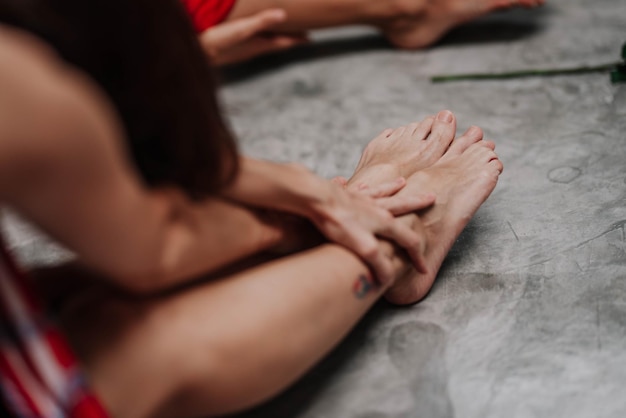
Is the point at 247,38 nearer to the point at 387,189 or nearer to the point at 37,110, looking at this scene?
the point at 387,189

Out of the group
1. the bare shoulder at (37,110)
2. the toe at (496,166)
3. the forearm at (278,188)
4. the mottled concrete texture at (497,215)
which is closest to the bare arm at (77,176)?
the bare shoulder at (37,110)

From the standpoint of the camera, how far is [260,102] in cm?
178

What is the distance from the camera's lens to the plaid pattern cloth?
70cm

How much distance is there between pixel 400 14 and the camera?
1831 millimetres

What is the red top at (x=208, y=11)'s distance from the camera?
165 cm

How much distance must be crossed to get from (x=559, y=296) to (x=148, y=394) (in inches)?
25.5

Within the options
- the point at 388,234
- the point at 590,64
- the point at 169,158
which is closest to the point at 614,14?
the point at 590,64

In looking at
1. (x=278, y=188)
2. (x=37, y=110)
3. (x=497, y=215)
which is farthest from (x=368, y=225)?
(x=37, y=110)

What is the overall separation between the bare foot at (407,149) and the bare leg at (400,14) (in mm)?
535

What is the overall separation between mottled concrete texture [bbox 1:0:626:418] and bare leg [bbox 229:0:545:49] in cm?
6

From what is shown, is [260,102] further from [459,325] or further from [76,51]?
[76,51]

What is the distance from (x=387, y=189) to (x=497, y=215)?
270 millimetres

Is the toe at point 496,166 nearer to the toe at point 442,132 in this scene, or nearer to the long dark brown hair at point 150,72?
the toe at point 442,132

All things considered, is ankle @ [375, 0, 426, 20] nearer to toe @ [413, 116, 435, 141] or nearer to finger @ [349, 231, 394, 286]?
toe @ [413, 116, 435, 141]
